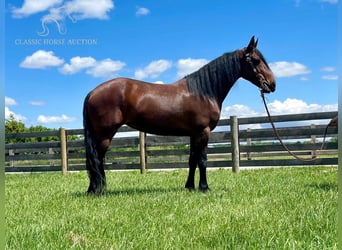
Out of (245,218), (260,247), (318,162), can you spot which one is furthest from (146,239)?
(318,162)

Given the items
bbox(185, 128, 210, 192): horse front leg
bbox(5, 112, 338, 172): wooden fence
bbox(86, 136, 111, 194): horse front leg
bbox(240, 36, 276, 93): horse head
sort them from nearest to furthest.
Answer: bbox(86, 136, 111, 194): horse front leg, bbox(185, 128, 210, 192): horse front leg, bbox(240, 36, 276, 93): horse head, bbox(5, 112, 338, 172): wooden fence

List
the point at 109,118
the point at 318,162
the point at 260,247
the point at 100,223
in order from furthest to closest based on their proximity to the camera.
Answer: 1. the point at 318,162
2. the point at 109,118
3. the point at 100,223
4. the point at 260,247

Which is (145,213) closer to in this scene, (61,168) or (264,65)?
(264,65)

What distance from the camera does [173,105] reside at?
5.20 meters

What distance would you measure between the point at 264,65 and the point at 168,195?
2.25 m

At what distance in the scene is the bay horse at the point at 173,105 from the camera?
5.02 m

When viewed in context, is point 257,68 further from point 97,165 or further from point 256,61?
point 97,165

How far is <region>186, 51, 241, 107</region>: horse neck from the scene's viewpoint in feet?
17.7

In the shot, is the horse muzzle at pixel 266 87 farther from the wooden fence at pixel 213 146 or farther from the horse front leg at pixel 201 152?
the wooden fence at pixel 213 146

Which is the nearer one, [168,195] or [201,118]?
[168,195]

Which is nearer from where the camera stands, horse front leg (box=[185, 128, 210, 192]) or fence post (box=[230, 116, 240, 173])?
horse front leg (box=[185, 128, 210, 192])

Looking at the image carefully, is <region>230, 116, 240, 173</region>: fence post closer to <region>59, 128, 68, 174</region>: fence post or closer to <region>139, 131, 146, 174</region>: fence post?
<region>139, 131, 146, 174</region>: fence post

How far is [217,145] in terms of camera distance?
1065cm

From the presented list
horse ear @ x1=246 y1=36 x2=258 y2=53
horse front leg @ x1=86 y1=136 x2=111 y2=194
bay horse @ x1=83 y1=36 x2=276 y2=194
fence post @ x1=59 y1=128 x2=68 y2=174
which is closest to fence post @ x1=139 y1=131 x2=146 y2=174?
fence post @ x1=59 y1=128 x2=68 y2=174
